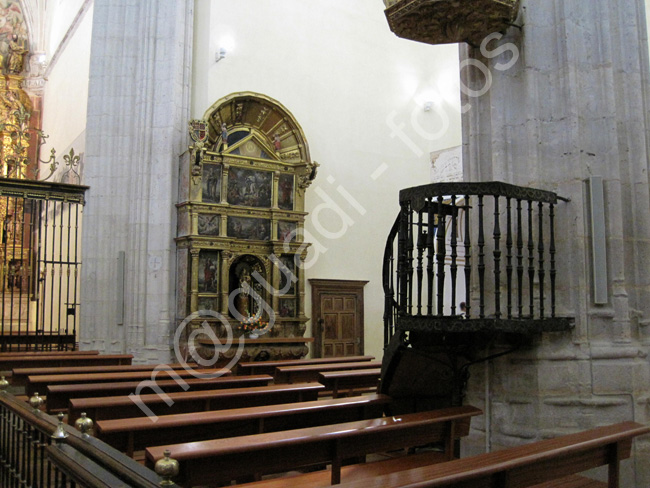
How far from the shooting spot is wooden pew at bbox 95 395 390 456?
12.7 feet

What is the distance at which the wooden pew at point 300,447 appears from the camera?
308 cm

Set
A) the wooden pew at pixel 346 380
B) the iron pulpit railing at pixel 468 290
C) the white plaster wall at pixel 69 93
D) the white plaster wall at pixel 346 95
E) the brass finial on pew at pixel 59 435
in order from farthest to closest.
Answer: the white plaster wall at pixel 69 93
the white plaster wall at pixel 346 95
the wooden pew at pixel 346 380
the iron pulpit railing at pixel 468 290
the brass finial on pew at pixel 59 435

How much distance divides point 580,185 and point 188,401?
349 centimetres

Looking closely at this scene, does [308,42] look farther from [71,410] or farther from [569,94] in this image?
[71,410]

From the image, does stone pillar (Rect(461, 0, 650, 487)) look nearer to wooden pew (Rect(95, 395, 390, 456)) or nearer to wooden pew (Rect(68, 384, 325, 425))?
wooden pew (Rect(95, 395, 390, 456))

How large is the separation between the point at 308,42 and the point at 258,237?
4296mm

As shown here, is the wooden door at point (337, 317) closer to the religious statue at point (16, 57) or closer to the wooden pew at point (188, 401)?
the wooden pew at point (188, 401)

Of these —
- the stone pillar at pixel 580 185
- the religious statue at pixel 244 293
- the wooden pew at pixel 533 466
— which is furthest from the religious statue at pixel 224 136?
the wooden pew at pixel 533 466

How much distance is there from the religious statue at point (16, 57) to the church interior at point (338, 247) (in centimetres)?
93

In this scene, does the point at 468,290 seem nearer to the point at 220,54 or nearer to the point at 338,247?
the point at 338,247

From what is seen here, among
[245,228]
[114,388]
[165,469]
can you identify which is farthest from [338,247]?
[165,469]

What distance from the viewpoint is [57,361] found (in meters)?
8.05

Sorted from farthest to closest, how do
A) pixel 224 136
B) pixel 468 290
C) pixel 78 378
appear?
pixel 224 136
pixel 78 378
pixel 468 290

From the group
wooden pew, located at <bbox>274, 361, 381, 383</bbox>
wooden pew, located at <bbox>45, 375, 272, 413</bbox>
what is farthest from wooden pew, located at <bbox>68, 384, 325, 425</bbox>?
wooden pew, located at <bbox>274, 361, 381, 383</bbox>
